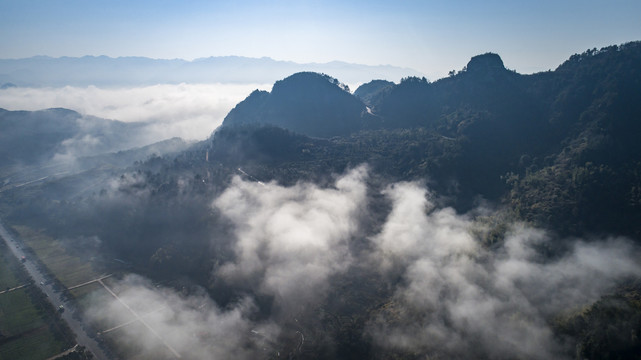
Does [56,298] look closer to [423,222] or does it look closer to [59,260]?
[59,260]

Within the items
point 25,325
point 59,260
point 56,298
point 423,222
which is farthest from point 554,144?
point 59,260

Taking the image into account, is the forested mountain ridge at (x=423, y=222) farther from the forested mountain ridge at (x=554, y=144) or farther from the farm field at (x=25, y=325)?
the farm field at (x=25, y=325)

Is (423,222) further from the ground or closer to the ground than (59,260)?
further from the ground

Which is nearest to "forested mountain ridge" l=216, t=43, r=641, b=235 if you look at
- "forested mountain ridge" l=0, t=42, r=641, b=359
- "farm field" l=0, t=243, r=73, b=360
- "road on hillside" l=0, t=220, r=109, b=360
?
"forested mountain ridge" l=0, t=42, r=641, b=359

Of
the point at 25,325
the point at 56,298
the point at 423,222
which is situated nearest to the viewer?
the point at 25,325

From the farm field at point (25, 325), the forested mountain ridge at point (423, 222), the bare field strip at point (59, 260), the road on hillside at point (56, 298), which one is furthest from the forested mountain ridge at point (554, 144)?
the farm field at point (25, 325)

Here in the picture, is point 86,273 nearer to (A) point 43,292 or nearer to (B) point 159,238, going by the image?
(A) point 43,292

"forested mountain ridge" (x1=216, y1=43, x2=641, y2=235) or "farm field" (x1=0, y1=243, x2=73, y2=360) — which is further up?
"forested mountain ridge" (x1=216, y1=43, x2=641, y2=235)

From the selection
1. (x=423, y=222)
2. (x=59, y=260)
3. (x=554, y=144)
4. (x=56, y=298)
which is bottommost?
(x=59, y=260)

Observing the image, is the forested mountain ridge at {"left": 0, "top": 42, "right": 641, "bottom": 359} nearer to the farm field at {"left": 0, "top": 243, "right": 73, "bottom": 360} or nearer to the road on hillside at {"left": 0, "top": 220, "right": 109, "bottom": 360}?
the road on hillside at {"left": 0, "top": 220, "right": 109, "bottom": 360}
